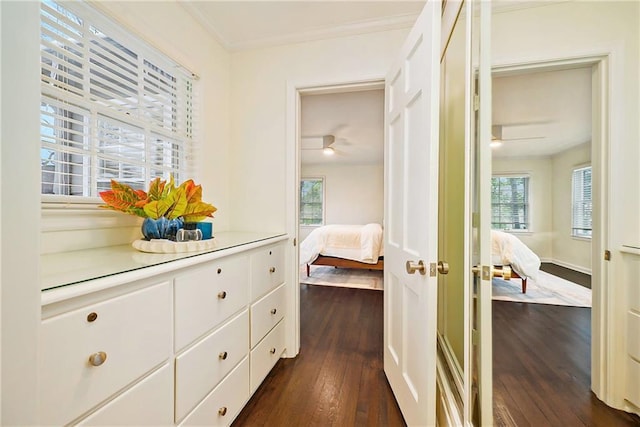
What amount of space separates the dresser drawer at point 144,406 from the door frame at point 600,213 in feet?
4.99

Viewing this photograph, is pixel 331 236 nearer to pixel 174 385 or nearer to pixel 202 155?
pixel 202 155

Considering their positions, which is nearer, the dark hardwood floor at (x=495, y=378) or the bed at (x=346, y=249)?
the dark hardwood floor at (x=495, y=378)

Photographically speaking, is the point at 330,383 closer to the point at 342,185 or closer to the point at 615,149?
the point at 615,149

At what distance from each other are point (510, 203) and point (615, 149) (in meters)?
0.34

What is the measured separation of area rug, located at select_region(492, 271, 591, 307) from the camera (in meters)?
0.88


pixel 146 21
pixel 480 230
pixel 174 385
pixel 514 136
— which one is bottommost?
pixel 174 385

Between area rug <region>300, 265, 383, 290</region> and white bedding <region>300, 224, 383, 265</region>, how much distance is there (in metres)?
0.31

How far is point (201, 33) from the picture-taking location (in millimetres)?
1806

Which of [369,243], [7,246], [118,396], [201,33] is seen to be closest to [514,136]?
[7,246]

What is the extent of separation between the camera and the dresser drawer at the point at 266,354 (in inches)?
58.1

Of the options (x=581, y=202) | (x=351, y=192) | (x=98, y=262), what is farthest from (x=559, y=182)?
(x=351, y=192)

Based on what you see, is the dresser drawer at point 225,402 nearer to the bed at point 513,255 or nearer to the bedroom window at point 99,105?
the bedroom window at point 99,105

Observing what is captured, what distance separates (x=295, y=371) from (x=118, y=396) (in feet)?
4.12

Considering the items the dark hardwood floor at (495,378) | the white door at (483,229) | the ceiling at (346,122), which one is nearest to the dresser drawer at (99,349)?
the dark hardwood floor at (495,378)
